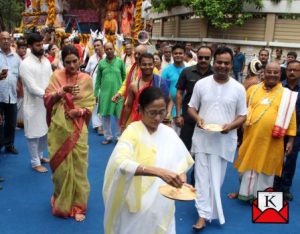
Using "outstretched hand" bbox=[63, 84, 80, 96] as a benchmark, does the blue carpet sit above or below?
below

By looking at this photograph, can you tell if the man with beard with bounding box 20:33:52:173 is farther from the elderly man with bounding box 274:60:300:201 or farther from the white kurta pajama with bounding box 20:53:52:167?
the elderly man with bounding box 274:60:300:201

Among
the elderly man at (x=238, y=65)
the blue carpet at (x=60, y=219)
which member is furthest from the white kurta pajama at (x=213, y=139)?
the elderly man at (x=238, y=65)

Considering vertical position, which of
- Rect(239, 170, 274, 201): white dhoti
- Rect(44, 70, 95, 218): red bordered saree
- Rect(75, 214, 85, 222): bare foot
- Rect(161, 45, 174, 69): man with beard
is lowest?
Rect(75, 214, 85, 222): bare foot

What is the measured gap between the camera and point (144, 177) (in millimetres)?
2375

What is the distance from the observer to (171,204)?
8.15 feet

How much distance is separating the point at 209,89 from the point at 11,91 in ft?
9.98

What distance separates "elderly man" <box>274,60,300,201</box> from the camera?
427cm

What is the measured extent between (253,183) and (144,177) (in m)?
2.28

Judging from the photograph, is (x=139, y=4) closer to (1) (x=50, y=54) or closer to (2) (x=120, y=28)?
(2) (x=120, y=28)

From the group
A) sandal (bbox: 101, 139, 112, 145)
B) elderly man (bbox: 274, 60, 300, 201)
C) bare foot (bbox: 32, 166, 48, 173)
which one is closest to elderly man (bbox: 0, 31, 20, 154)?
bare foot (bbox: 32, 166, 48, 173)

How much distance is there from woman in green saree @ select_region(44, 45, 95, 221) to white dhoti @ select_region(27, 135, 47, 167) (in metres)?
1.33

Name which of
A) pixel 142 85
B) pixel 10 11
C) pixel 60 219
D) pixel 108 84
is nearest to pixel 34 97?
pixel 142 85

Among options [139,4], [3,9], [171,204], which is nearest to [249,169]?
[171,204]

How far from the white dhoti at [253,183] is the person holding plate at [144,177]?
205cm
